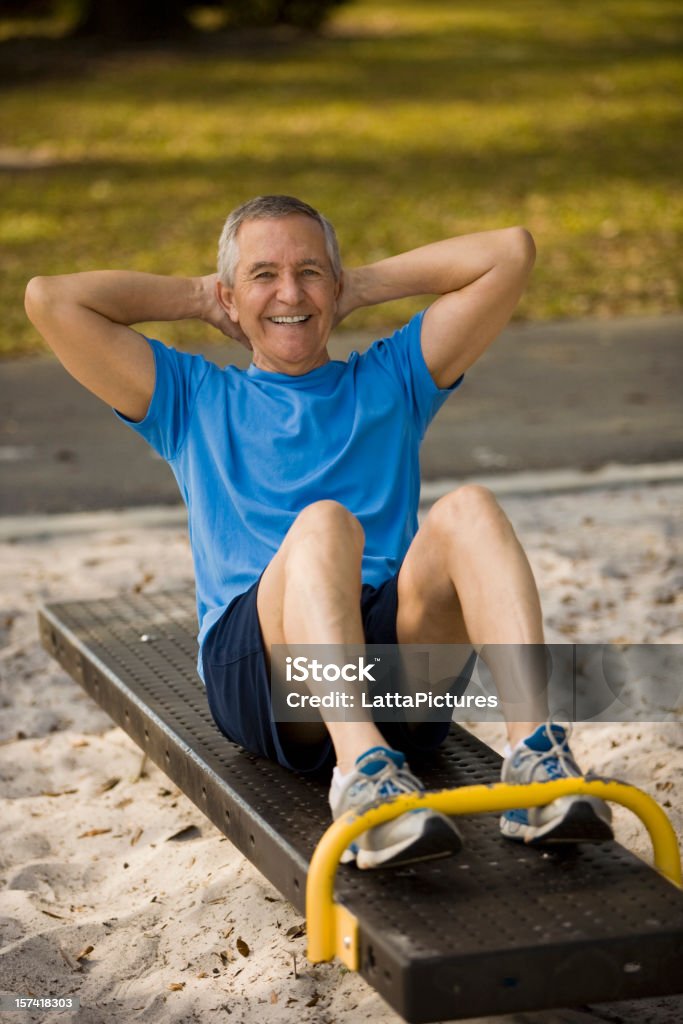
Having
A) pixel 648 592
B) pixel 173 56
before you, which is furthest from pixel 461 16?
pixel 648 592

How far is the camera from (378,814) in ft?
9.20

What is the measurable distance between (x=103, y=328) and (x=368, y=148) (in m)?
16.2

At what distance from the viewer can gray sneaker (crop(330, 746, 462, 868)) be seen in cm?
279

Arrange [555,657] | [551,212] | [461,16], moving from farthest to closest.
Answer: [461,16] < [551,212] < [555,657]

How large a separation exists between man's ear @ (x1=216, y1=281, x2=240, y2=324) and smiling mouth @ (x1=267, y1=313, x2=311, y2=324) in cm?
14

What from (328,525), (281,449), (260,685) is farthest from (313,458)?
(260,685)

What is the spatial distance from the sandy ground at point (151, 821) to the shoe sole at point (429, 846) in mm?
457

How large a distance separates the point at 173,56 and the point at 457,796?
2791 cm

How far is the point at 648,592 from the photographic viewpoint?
5539 mm

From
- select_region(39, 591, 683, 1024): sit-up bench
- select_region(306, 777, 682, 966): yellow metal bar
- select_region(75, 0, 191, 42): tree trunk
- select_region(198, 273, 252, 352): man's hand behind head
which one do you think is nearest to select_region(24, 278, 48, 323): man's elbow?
select_region(198, 273, 252, 352): man's hand behind head

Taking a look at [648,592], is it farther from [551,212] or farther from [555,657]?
[551,212]

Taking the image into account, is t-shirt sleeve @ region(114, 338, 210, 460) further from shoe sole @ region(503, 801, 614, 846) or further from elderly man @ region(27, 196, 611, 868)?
shoe sole @ region(503, 801, 614, 846)

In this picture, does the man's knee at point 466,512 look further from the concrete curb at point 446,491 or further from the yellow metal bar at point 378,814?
the concrete curb at point 446,491

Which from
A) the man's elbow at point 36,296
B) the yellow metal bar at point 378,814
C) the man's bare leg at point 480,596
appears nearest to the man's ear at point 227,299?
the man's elbow at point 36,296
